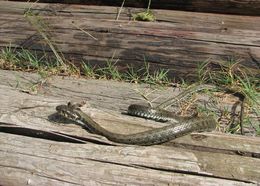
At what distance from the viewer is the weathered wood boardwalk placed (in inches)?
121

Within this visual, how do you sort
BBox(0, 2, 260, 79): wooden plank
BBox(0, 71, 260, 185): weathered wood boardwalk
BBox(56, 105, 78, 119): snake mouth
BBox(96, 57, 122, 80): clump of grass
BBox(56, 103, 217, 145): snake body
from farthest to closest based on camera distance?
BBox(96, 57, 122, 80): clump of grass < BBox(0, 2, 260, 79): wooden plank < BBox(56, 105, 78, 119): snake mouth < BBox(56, 103, 217, 145): snake body < BBox(0, 71, 260, 185): weathered wood boardwalk

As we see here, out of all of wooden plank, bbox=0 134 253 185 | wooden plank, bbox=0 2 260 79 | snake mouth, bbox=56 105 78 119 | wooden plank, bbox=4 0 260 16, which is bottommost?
wooden plank, bbox=0 134 253 185

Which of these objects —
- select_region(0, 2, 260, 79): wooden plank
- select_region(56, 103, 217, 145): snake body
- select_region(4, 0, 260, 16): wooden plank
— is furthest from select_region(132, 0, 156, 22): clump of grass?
select_region(56, 103, 217, 145): snake body

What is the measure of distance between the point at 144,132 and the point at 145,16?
2.23 meters

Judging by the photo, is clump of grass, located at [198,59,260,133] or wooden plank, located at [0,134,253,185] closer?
wooden plank, located at [0,134,253,185]

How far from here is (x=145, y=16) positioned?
541 cm

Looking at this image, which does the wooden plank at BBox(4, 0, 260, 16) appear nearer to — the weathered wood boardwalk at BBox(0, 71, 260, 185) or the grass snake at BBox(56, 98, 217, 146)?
the grass snake at BBox(56, 98, 217, 146)

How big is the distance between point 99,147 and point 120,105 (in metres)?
1.24

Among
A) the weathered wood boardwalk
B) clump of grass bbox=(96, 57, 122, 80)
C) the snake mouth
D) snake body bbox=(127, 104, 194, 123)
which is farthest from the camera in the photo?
clump of grass bbox=(96, 57, 122, 80)

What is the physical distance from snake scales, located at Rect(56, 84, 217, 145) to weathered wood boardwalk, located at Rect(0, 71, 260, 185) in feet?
0.21

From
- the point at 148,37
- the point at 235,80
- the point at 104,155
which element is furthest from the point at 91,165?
the point at 148,37

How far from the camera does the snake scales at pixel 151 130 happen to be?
3.42m

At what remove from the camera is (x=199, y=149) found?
10.8ft

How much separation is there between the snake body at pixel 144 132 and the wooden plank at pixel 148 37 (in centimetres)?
119
